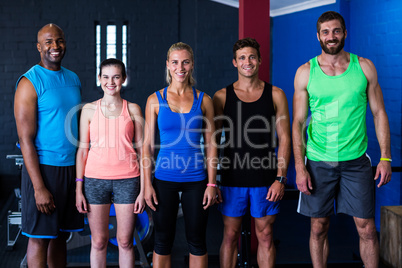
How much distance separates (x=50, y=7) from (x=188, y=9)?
6.17 feet

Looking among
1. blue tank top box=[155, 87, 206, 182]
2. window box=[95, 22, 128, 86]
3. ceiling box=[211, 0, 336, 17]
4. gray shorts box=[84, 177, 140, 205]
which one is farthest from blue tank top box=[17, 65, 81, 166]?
window box=[95, 22, 128, 86]

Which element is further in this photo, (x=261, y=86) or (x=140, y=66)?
(x=140, y=66)

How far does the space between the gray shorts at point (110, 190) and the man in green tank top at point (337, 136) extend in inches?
35.2

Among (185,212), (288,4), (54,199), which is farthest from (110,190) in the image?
(288,4)

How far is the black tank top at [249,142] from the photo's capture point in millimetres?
2338

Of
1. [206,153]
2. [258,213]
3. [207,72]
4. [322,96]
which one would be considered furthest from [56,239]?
[207,72]

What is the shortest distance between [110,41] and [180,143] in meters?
4.53

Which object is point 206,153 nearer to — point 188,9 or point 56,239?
point 56,239

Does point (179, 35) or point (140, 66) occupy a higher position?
point (179, 35)

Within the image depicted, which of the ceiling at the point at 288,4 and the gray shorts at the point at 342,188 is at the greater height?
the ceiling at the point at 288,4

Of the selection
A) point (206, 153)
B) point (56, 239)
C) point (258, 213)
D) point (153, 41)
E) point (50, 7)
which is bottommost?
point (56, 239)

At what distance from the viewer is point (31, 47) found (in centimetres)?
595

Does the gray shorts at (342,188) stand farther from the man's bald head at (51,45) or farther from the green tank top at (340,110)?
the man's bald head at (51,45)

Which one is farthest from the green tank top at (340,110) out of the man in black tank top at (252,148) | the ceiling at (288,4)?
the ceiling at (288,4)
